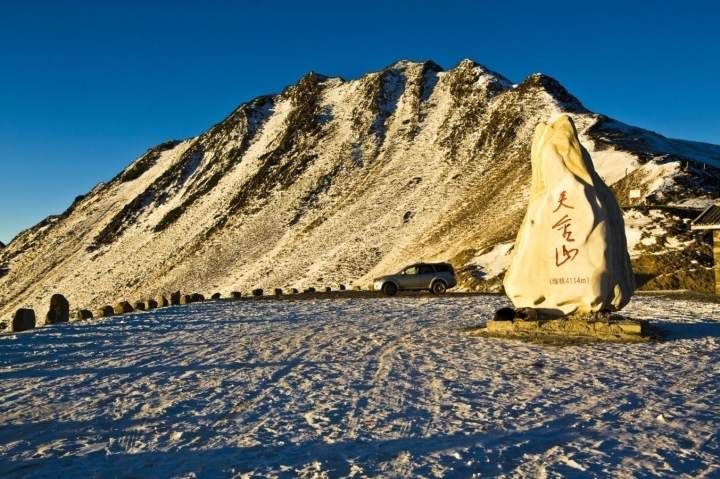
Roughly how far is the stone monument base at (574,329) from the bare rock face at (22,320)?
500 inches

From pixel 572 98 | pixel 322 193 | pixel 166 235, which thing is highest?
pixel 572 98

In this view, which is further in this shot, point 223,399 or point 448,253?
point 448,253

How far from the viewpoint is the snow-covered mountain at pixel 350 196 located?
118 feet

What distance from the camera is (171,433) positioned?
22.0 ft

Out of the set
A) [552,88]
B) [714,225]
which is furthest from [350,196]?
[714,225]

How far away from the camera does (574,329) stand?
12.9 m

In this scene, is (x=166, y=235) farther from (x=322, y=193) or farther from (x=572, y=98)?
(x=572, y=98)

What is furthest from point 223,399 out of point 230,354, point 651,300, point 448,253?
point 448,253

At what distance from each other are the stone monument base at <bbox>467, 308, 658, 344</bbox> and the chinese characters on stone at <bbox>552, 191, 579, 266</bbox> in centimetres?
135

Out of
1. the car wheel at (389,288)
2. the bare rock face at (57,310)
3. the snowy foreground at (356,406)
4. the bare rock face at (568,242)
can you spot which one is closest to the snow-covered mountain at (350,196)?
the car wheel at (389,288)

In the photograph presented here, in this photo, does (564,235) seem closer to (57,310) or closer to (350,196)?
(57,310)

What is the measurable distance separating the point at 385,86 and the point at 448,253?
6495 centimetres

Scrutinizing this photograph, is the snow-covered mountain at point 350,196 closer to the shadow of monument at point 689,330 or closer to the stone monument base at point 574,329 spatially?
the shadow of monument at point 689,330

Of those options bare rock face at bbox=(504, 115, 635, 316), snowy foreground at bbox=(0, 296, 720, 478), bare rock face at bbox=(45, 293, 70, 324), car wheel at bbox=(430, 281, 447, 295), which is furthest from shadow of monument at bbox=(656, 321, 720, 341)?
bare rock face at bbox=(45, 293, 70, 324)
